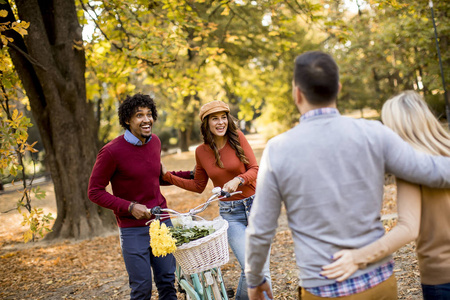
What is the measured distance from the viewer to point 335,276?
6.40ft

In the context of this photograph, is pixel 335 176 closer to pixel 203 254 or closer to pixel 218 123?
pixel 203 254

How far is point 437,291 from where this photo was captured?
2221mm

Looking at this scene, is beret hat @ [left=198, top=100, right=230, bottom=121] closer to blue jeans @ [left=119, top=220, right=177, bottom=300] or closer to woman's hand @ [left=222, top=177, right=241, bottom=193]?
woman's hand @ [left=222, top=177, right=241, bottom=193]

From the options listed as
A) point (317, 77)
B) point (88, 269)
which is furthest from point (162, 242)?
point (88, 269)

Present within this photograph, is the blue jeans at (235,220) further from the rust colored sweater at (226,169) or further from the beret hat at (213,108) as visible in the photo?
the beret hat at (213,108)

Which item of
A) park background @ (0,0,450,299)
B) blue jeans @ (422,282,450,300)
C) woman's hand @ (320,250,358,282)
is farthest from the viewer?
park background @ (0,0,450,299)

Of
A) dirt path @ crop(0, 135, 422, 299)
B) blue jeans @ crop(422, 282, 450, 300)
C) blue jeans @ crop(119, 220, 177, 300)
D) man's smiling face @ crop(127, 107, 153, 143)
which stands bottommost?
dirt path @ crop(0, 135, 422, 299)

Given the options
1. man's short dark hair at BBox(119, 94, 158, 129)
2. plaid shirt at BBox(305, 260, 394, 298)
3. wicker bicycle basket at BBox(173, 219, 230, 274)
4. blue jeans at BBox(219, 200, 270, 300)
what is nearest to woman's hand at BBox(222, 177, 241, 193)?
blue jeans at BBox(219, 200, 270, 300)

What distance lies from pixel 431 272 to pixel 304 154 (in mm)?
982

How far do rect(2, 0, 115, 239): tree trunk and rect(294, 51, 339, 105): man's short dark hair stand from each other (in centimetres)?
709

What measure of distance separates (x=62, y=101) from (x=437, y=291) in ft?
25.7

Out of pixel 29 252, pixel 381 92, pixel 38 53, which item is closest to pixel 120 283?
pixel 29 252

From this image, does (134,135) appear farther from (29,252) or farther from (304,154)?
(29,252)

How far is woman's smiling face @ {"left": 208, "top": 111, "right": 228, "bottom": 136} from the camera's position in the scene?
414 centimetres
